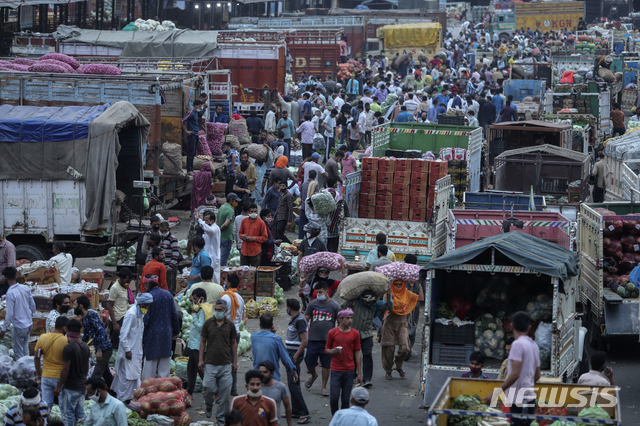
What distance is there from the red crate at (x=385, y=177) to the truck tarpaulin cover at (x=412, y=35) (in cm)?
3447

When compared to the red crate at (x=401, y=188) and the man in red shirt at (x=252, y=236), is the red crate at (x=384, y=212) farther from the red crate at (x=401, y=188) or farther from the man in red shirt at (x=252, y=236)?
the man in red shirt at (x=252, y=236)

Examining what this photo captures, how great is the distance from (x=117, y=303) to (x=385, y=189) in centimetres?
625

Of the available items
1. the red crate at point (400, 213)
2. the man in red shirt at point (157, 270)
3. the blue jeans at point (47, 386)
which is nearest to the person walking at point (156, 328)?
the man in red shirt at point (157, 270)

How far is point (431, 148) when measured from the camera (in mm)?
→ 19359

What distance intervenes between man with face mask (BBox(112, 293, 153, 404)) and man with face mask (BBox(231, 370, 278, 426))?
7.98ft

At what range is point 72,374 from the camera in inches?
337

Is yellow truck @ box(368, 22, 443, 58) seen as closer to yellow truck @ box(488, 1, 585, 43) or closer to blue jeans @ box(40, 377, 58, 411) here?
yellow truck @ box(488, 1, 585, 43)

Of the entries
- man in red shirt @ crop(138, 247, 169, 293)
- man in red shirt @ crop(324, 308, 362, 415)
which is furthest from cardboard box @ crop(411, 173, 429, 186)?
man in red shirt @ crop(324, 308, 362, 415)

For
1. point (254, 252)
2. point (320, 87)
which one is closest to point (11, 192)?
point (254, 252)

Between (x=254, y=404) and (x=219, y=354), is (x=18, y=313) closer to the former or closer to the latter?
(x=219, y=354)

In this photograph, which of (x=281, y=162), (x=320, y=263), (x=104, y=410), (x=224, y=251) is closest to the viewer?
(x=104, y=410)

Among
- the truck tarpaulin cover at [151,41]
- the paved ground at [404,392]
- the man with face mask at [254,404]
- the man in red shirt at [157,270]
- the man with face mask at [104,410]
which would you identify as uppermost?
the truck tarpaulin cover at [151,41]

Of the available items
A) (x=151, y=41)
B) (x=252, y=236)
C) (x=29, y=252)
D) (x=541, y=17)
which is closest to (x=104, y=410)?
(x=252, y=236)

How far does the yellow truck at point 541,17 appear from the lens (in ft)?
234
